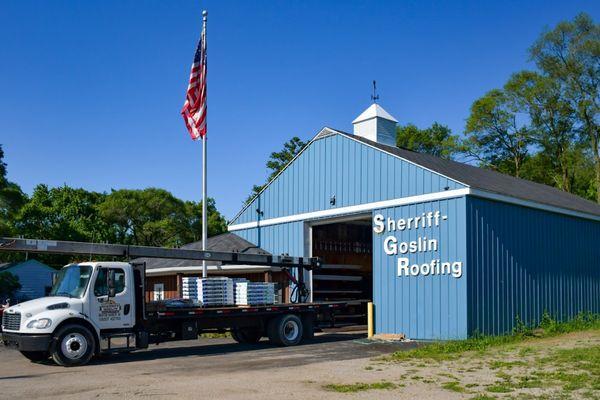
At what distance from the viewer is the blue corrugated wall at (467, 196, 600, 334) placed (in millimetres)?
19922

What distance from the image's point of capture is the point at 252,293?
20.2 metres

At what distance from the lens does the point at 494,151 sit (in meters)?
57.2

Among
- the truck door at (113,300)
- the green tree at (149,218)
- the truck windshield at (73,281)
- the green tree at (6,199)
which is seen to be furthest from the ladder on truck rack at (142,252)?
the green tree at (149,218)

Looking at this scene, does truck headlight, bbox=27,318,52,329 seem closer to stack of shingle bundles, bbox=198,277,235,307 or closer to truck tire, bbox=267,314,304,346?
stack of shingle bundles, bbox=198,277,235,307

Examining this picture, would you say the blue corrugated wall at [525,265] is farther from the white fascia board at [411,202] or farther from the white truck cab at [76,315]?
the white truck cab at [76,315]

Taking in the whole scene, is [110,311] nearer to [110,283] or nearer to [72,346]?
[110,283]

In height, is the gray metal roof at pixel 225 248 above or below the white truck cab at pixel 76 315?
above

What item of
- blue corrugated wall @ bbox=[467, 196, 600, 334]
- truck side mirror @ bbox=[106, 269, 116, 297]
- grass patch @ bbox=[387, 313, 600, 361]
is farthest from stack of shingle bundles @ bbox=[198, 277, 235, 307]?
blue corrugated wall @ bbox=[467, 196, 600, 334]

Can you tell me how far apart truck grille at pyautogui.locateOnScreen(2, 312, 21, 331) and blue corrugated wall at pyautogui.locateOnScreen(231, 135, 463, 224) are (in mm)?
11788

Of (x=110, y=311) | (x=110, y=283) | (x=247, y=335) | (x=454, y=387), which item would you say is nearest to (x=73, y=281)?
(x=110, y=283)

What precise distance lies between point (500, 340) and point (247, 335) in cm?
779

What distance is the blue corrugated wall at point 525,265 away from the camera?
65.4ft

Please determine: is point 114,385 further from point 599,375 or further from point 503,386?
point 599,375

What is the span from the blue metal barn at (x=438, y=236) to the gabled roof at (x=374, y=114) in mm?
160
